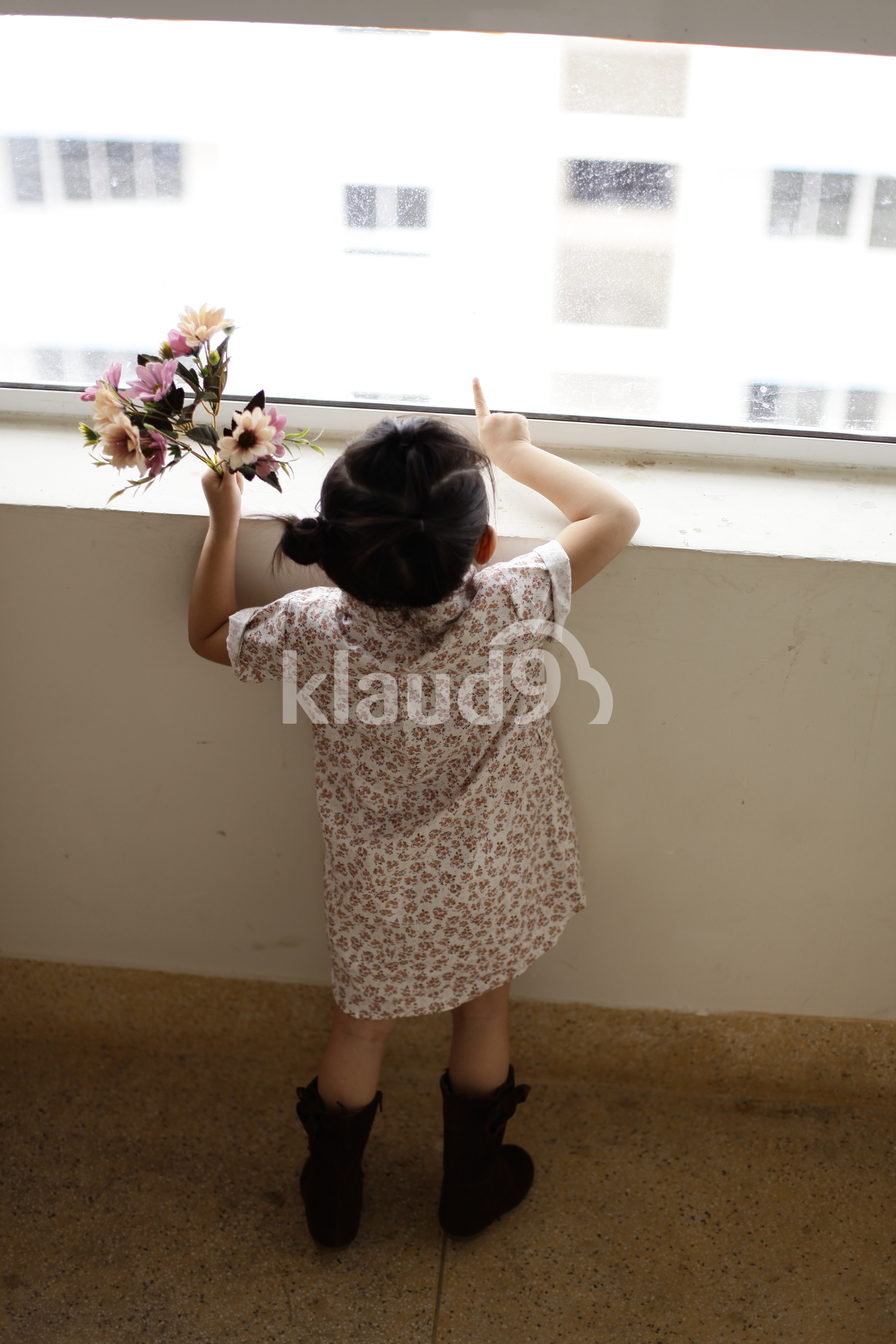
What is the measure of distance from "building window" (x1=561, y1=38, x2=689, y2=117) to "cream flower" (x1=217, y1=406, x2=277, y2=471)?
549 mm

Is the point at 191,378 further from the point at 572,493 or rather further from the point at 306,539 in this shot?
the point at 572,493

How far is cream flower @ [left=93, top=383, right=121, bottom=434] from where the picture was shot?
1015mm

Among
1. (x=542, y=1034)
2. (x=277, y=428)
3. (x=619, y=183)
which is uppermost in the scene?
(x=619, y=183)

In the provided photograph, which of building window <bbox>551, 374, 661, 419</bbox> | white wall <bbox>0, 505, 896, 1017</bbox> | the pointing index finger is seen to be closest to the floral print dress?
white wall <bbox>0, 505, 896, 1017</bbox>

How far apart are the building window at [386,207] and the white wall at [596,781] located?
0.42 metres

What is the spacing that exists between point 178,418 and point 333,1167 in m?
0.90

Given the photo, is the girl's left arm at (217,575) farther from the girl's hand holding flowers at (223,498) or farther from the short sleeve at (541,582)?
the short sleeve at (541,582)

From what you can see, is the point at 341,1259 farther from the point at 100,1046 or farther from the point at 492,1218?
the point at 100,1046

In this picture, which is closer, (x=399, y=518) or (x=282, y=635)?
(x=399, y=518)

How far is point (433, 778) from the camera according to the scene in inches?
44.4

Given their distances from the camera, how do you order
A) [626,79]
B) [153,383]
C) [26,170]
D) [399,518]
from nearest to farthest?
1. [399,518]
2. [153,383]
3. [626,79]
4. [26,170]

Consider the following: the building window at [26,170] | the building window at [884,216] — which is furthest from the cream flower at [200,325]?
the building window at [884,216]

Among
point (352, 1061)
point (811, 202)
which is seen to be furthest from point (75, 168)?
point (352, 1061)

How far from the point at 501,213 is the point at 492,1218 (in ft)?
4.12
